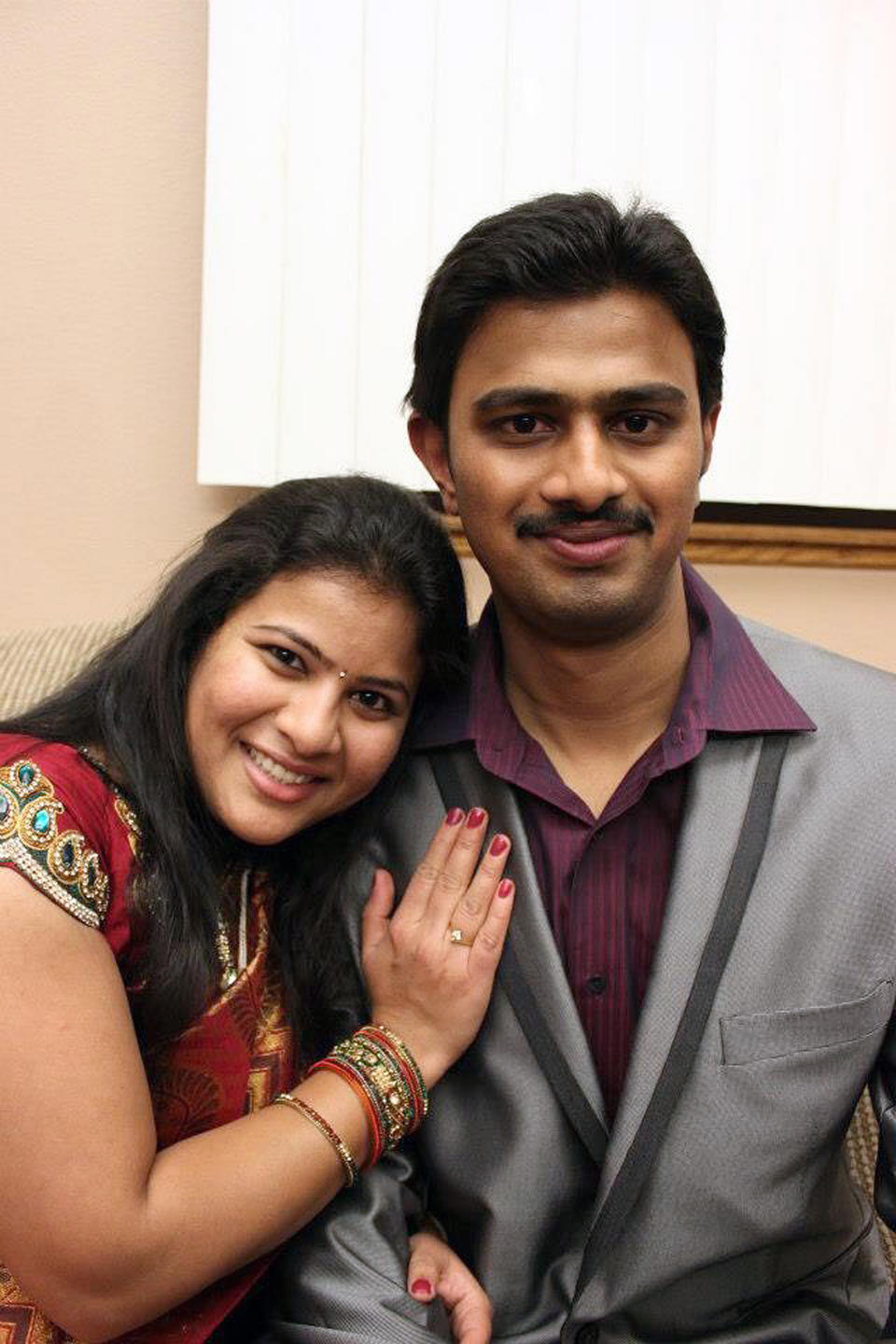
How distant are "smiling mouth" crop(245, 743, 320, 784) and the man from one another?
0.21 m

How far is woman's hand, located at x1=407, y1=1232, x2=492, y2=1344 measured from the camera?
3.71 feet

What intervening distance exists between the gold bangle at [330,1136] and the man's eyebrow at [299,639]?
37cm

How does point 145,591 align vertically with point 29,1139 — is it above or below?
above

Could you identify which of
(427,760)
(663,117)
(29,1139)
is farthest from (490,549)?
(663,117)

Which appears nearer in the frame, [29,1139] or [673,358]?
[29,1139]

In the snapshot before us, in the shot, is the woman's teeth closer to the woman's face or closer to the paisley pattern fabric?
the woman's face

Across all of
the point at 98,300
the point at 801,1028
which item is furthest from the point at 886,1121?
the point at 98,300

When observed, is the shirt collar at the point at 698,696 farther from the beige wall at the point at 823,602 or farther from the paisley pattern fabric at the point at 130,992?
the beige wall at the point at 823,602

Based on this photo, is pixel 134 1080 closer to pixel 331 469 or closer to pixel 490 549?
pixel 490 549

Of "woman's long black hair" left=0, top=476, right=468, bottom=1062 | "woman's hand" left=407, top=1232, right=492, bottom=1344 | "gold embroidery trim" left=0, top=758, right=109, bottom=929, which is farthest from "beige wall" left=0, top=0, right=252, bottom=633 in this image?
"woman's hand" left=407, top=1232, right=492, bottom=1344

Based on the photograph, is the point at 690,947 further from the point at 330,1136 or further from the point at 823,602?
the point at 823,602

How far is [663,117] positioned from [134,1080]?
140 cm

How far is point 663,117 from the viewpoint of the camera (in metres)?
1.75

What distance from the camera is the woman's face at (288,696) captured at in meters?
1.11
